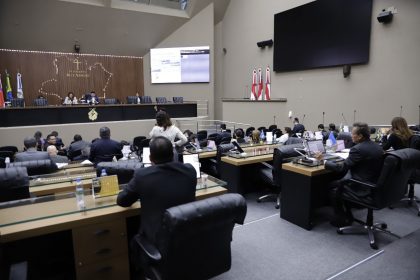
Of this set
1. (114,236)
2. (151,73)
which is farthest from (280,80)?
(114,236)

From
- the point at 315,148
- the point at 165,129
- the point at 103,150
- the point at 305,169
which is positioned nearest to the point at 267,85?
the point at 165,129

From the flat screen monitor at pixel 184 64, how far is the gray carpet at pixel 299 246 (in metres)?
9.92

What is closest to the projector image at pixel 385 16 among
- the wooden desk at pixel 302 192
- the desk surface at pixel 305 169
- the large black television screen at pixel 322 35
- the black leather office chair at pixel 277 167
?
the large black television screen at pixel 322 35

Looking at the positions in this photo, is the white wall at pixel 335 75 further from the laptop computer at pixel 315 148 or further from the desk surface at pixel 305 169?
the desk surface at pixel 305 169

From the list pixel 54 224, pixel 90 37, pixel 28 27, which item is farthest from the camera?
pixel 90 37

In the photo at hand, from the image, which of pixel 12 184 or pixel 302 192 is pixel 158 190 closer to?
pixel 12 184

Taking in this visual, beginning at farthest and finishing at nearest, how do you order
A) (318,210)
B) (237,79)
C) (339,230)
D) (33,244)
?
(237,79) < (318,210) < (339,230) < (33,244)

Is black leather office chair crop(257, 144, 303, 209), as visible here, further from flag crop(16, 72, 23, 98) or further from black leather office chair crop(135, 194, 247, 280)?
flag crop(16, 72, 23, 98)

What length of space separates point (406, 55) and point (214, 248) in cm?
786

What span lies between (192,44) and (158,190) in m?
12.0

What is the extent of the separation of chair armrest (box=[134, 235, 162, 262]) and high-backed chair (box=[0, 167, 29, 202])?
103cm

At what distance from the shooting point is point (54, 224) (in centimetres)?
175

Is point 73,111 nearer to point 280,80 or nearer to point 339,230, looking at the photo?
point 280,80

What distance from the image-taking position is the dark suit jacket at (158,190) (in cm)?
170
